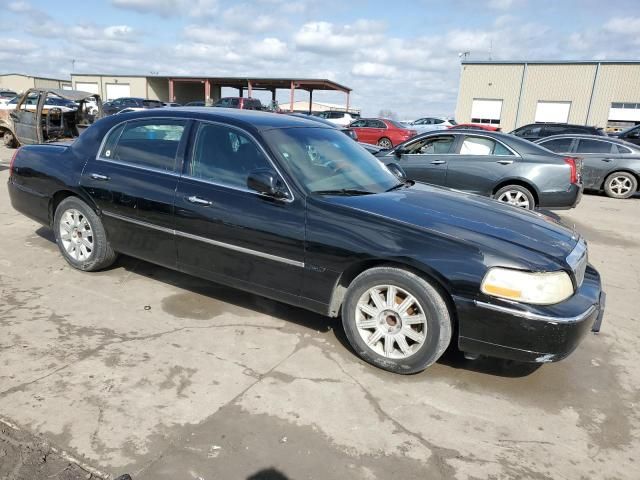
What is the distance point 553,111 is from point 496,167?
33305mm

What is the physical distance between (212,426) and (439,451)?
1219mm

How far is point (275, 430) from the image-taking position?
8.61 feet

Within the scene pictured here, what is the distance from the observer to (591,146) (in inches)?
464

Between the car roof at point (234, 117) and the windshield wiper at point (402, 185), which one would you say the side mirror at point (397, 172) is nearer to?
the windshield wiper at point (402, 185)

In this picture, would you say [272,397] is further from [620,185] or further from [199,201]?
[620,185]

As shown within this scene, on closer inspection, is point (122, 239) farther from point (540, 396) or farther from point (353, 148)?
point (540, 396)

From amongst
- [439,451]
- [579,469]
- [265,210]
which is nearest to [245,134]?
[265,210]

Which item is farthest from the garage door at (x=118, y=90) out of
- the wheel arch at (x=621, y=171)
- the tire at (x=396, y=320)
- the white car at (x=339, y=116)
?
the tire at (x=396, y=320)

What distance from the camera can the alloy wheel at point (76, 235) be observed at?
15.1 feet

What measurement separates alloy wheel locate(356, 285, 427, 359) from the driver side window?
5.78 m

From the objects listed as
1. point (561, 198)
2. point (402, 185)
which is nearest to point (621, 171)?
point (561, 198)

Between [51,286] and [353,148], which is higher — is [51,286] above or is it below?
below

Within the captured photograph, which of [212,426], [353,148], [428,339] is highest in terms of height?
[353,148]

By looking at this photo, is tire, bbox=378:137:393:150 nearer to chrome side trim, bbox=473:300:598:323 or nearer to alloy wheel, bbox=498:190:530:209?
alloy wheel, bbox=498:190:530:209
